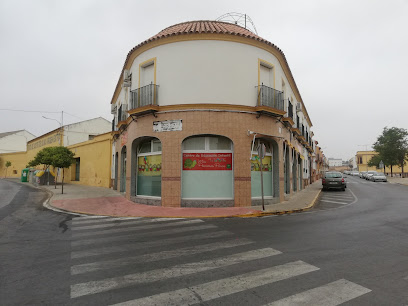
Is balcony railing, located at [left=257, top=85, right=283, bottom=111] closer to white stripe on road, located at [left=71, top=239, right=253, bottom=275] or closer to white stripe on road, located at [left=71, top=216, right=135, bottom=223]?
white stripe on road, located at [left=71, top=239, right=253, bottom=275]

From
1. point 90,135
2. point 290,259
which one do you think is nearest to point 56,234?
point 290,259

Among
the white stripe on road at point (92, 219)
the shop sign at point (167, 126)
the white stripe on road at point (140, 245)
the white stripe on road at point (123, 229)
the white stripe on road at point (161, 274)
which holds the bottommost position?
the white stripe on road at point (92, 219)

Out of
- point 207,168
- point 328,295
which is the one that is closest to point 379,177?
point 207,168

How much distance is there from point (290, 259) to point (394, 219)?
241 inches

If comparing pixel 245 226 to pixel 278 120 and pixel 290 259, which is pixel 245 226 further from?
pixel 278 120

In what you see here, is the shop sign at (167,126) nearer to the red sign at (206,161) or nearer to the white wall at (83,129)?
the red sign at (206,161)

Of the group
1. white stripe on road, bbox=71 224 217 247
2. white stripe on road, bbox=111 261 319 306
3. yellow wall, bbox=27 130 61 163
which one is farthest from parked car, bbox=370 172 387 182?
yellow wall, bbox=27 130 61 163

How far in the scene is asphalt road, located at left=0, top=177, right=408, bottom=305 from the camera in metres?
3.15

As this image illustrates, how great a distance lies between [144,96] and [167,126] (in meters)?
2.02

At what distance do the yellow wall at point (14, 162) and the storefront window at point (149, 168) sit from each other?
47.7 metres

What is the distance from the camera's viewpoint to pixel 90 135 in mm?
36562

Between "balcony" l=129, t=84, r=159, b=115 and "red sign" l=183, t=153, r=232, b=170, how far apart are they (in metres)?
2.67

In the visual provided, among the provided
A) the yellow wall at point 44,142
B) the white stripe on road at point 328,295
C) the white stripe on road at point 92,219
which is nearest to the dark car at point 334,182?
the white stripe on road at point 92,219

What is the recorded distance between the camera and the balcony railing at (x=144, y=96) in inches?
459
